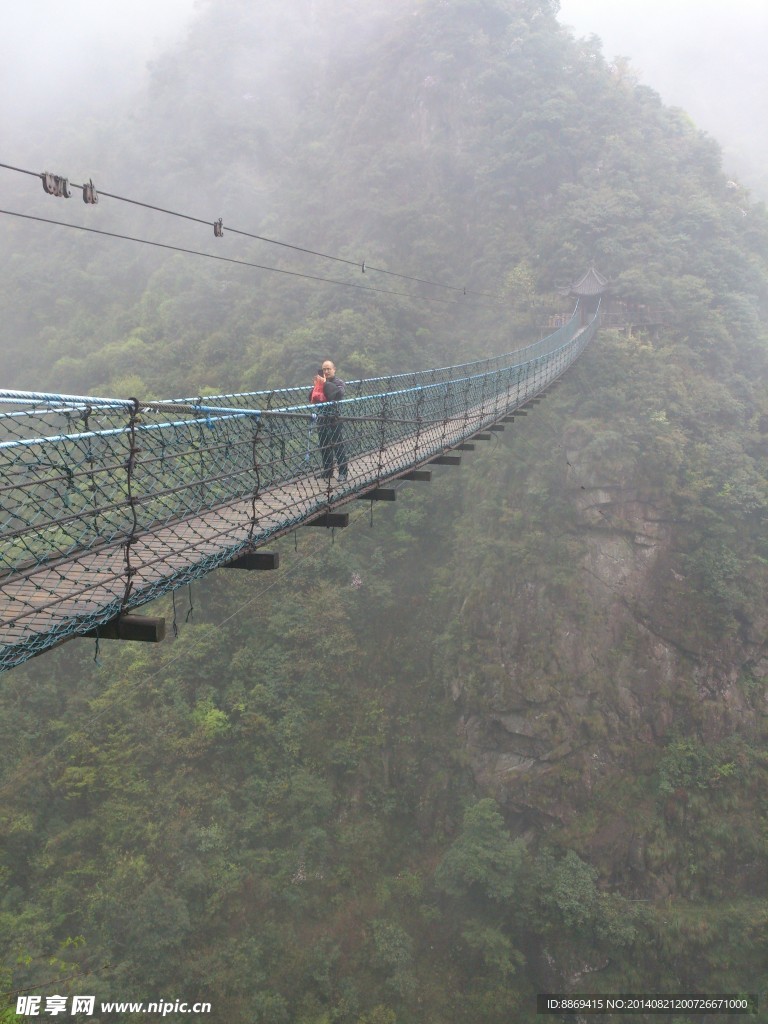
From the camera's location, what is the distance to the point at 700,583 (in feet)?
31.9

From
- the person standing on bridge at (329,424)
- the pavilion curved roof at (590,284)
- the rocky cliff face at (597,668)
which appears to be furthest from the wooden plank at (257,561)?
the pavilion curved roof at (590,284)

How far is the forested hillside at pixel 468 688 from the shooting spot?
8.02 metres

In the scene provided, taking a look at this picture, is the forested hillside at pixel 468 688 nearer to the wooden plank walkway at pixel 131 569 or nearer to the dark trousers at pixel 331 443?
the dark trousers at pixel 331 443

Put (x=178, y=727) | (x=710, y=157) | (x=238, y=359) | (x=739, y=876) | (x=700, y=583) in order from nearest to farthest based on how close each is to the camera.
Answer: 1. (x=739, y=876)
2. (x=178, y=727)
3. (x=700, y=583)
4. (x=238, y=359)
5. (x=710, y=157)

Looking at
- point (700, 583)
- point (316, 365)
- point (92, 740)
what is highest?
point (316, 365)

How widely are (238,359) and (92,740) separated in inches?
309

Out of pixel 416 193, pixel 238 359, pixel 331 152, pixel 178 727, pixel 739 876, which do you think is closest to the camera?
pixel 739 876

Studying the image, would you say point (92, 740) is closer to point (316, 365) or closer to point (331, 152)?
point (316, 365)

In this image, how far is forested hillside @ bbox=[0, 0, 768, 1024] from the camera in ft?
26.3

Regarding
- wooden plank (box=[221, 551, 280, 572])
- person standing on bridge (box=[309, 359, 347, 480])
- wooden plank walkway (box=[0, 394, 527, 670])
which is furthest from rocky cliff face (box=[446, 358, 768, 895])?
wooden plank (box=[221, 551, 280, 572])

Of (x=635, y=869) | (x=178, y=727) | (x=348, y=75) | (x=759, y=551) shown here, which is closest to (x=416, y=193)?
(x=348, y=75)

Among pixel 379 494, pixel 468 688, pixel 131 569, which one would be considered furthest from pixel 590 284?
pixel 131 569

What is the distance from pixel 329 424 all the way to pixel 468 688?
7050 mm

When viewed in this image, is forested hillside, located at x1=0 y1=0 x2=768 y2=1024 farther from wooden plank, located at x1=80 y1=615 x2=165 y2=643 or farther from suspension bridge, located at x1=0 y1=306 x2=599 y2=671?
wooden plank, located at x1=80 y1=615 x2=165 y2=643
